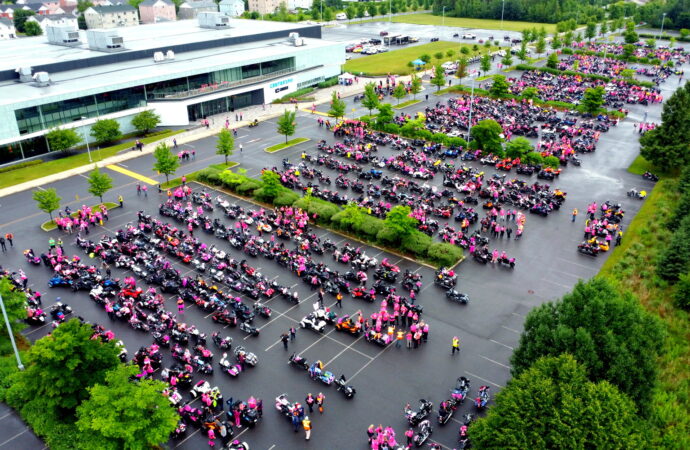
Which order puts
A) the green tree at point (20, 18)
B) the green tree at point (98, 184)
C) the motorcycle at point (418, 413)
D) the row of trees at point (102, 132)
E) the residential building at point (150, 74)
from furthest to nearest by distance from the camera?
the green tree at point (20, 18)
the residential building at point (150, 74)
the row of trees at point (102, 132)
the green tree at point (98, 184)
the motorcycle at point (418, 413)

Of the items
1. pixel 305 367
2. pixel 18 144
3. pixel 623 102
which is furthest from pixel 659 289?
pixel 18 144

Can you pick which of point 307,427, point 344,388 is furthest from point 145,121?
point 307,427

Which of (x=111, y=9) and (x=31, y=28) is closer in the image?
(x=31, y=28)

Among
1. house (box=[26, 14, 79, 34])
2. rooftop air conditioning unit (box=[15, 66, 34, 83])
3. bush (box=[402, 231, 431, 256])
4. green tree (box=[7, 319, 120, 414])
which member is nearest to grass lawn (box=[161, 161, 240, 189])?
bush (box=[402, 231, 431, 256])

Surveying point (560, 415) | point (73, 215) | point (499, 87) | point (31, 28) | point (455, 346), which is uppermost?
point (31, 28)

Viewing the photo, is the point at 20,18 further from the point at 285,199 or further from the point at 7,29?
Result: the point at 285,199

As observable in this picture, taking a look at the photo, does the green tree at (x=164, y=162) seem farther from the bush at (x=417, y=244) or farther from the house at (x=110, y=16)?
the house at (x=110, y=16)

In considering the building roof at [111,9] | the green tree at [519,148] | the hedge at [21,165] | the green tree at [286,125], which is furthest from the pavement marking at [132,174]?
the building roof at [111,9]
